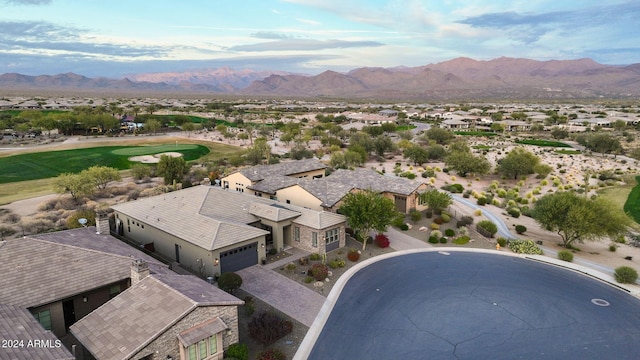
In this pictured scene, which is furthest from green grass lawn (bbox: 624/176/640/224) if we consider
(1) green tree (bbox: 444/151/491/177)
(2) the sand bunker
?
(2) the sand bunker

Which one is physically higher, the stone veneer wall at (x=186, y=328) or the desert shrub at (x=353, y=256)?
the stone veneer wall at (x=186, y=328)

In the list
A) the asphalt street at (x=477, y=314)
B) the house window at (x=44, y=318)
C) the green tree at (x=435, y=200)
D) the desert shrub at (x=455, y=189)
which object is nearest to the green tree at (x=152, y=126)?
the desert shrub at (x=455, y=189)

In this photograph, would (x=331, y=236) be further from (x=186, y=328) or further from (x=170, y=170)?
(x=170, y=170)

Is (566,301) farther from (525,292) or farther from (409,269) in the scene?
(409,269)

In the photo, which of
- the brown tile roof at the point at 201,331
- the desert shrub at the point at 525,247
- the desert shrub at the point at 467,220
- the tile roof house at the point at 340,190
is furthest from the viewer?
the tile roof house at the point at 340,190

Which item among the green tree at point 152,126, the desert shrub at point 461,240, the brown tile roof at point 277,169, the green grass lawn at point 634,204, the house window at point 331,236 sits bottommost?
the green grass lawn at point 634,204

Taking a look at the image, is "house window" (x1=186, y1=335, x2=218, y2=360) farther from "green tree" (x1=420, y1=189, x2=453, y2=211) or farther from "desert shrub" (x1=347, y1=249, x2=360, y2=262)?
"green tree" (x1=420, y1=189, x2=453, y2=211)

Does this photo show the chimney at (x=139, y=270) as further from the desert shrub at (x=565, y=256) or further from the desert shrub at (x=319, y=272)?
the desert shrub at (x=565, y=256)

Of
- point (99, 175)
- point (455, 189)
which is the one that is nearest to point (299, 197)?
point (455, 189)
